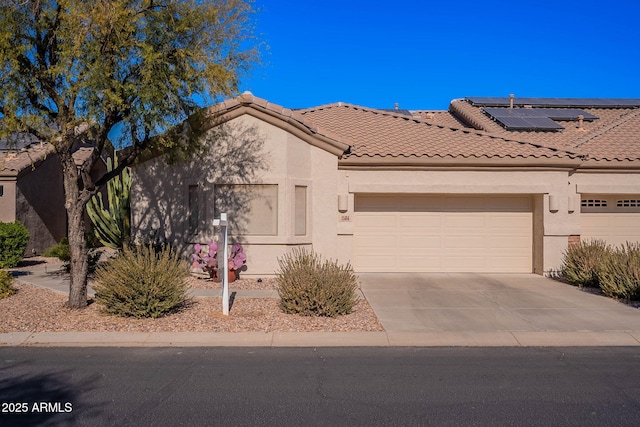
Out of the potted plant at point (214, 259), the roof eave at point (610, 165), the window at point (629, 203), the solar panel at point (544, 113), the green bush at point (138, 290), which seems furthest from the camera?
the solar panel at point (544, 113)

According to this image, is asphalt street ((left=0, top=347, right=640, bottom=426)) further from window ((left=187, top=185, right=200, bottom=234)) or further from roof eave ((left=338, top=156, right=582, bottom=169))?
roof eave ((left=338, top=156, right=582, bottom=169))

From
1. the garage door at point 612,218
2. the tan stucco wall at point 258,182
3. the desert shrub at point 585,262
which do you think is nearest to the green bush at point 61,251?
the tan stucco wall at point 258,182

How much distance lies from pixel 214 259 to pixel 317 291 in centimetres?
417

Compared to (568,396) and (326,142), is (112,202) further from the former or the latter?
(568,396)

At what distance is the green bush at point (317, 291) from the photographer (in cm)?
950

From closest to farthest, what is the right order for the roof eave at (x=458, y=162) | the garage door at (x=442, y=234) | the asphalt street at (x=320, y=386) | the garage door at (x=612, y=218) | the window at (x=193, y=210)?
the asphalt street at (x=320, y=386) < the window at (x=193, y=210) < the roof eave at (x=458, y=162) < the garage door at (x=442, y=234) < the garage door at (x=612, y=218)

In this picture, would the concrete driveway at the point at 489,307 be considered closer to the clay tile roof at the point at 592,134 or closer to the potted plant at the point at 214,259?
the potted plant at the point at 214,259

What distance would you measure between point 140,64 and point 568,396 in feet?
26.7

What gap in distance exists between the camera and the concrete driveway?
904 cm

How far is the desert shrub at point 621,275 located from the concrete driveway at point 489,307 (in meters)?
0.30

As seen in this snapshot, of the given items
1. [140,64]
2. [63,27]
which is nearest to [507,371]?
[140,64]

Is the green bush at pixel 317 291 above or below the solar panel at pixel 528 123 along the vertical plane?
below

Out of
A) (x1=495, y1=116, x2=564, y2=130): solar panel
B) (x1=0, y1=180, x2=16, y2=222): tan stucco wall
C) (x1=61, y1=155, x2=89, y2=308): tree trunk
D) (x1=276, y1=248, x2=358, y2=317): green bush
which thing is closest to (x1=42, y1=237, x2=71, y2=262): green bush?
(x1=0, y1=180, x2=16, y2=222): tan stucco wall

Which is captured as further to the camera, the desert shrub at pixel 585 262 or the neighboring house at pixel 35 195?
the neighboring house at pixel 35 195
